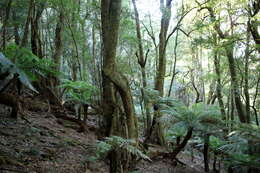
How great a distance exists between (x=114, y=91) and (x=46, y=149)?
156 centimetres

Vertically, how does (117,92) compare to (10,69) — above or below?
below

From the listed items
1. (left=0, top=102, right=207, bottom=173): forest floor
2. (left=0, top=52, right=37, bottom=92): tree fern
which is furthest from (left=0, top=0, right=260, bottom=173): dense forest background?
(left=0, top=102, right=207, bottom=173): forest floor

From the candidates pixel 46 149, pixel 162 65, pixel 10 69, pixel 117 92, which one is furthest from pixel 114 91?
pixel 162 65

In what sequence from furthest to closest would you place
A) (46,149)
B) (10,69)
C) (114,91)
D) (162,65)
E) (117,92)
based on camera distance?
(162,65)
(117,92)
(114,91)
(46,149)
(10,69)

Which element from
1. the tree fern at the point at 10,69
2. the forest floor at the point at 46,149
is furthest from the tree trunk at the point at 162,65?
the tree fern at the point at 10,69

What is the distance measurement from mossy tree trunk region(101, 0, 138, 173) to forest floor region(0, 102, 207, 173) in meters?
0.76

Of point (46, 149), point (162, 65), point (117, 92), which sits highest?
point (162, 65)

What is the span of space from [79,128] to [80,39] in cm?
299

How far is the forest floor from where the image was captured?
3.13 m

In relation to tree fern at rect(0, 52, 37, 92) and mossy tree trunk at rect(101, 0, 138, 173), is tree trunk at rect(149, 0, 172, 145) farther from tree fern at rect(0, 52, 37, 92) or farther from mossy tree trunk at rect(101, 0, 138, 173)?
tree fern at rect(0, 52, 37, 92)

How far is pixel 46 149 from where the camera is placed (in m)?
3.77

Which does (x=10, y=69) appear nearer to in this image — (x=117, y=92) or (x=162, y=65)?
(x=117, y=92)

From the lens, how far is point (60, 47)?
7.62 meters

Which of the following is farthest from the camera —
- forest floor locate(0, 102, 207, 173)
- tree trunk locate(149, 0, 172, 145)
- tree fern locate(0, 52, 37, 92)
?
tree trunk locate(149, 0, 172, 145)
